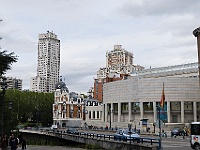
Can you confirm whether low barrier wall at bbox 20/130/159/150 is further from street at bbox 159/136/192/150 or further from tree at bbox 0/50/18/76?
tree at bbox 0/50/18/76

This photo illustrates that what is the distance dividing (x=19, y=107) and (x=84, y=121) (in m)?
23.6

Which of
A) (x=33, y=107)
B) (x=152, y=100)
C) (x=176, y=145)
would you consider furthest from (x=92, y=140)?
(x=33, y=107)

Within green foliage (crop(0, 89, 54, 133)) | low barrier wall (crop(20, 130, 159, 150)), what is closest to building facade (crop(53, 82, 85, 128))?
green foliage (crop(0, 89, 54, 133))

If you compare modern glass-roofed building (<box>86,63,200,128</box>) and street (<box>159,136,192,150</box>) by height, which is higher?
modern glass-roofed building (<box>86,63,200,128</box>)

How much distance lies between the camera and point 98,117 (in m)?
117

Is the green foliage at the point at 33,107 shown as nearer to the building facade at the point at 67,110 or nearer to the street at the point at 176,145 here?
the building facade at the point at 67,110

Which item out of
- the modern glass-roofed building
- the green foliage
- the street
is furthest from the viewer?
the green foliage

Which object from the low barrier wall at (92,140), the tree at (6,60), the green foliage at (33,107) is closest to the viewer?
the tree at (6,60)

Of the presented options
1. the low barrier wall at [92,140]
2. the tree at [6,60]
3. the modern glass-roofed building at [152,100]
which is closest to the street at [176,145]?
the low barrier wall at [92,140]

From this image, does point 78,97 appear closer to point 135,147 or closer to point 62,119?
point 62,119

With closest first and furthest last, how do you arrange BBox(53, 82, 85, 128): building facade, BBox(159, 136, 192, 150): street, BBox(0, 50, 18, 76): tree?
BBox(0, 50, 18, 76): tree < BBox(159, 136, 192, 150): street < BBox(53, 82, 85, 128): building facade

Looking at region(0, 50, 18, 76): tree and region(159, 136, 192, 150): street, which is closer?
region(0, 50, 18, 76): tree

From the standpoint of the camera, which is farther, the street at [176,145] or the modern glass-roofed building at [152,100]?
the modern glass-roofed building at [152,100]

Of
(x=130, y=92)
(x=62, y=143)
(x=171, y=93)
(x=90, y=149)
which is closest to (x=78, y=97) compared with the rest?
(x=130, y=92)
